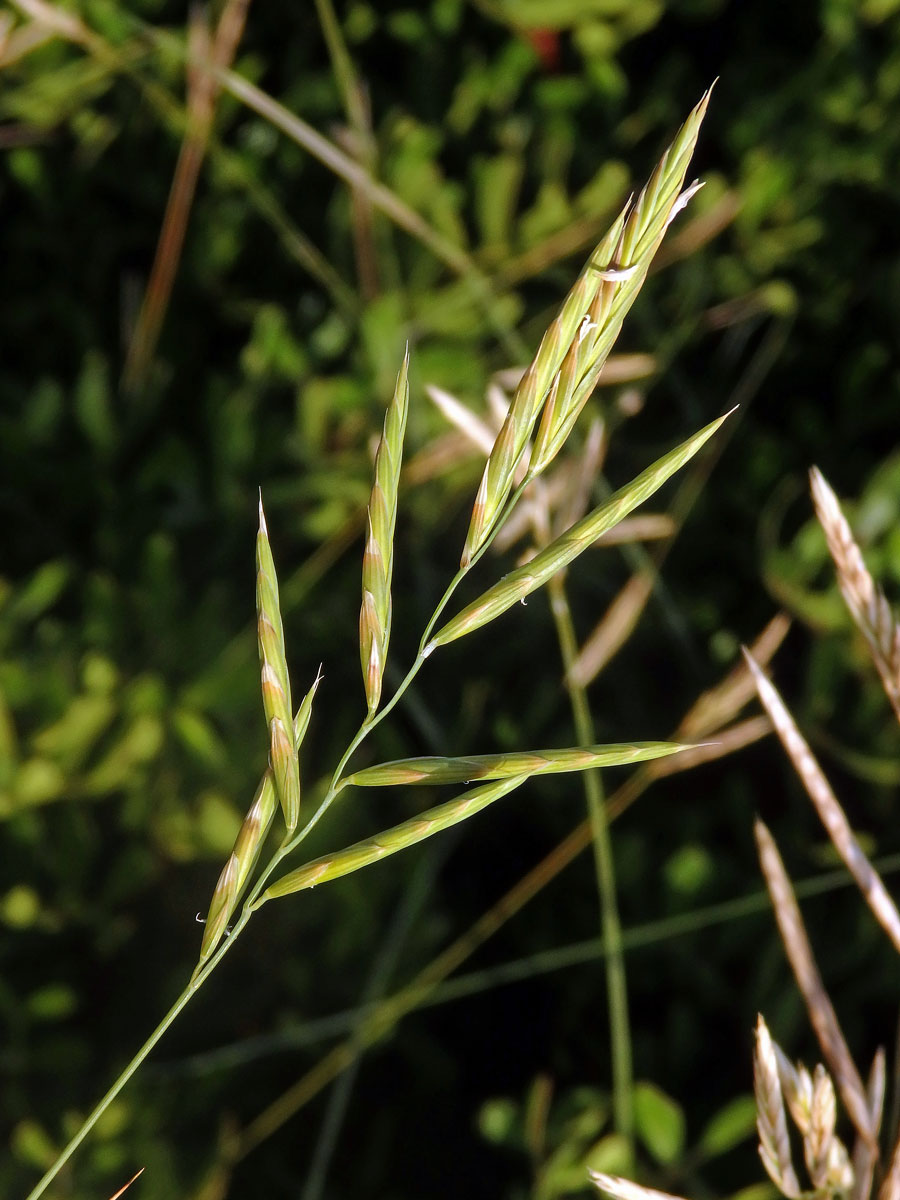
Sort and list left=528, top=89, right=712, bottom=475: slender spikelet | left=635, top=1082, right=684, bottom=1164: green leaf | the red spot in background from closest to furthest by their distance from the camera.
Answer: left=528, top=89, right=712, bottom=475: slender spikelet
left=635, top=1082, right=684, bottom=1164: green leaf
the red spot in background

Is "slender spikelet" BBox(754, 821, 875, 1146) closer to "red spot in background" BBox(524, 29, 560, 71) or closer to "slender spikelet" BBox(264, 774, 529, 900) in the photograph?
"slender spikelet" BBox(264, 774, 529, 900)

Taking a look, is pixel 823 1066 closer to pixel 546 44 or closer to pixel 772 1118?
pixel 772 1118

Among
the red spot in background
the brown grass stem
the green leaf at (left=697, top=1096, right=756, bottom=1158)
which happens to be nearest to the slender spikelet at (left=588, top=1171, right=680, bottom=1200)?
the green leaf at (left=697, top=1096, right=756, bottom=1158)

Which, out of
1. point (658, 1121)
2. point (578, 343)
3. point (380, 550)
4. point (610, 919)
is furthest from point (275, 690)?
point (658, 1121)

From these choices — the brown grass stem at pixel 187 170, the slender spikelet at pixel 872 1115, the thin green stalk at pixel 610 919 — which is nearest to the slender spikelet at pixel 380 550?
the thin green stalk at pixel 610 919

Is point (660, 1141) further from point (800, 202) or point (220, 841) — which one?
point (800, 202)

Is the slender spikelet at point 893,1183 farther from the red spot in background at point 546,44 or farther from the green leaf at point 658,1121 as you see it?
the red spot in background at point 546,44

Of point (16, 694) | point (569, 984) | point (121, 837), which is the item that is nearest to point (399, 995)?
point (569, 984)
